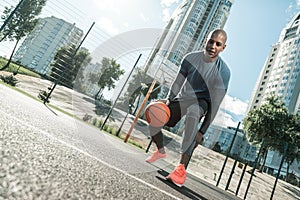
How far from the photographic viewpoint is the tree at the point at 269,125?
22781 millimetres

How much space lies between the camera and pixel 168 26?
3287 inches

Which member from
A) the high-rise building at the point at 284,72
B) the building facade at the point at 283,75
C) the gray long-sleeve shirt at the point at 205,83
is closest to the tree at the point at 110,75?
the gray long-sleeve shirt at the point at 205,83

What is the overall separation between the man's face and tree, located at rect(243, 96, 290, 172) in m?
24.1

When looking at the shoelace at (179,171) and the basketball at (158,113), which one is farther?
the basketball at (158,113)

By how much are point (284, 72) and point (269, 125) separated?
6365 cm

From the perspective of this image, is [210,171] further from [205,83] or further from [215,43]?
[215,43]

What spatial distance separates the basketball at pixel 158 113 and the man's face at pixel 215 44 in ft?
2.57

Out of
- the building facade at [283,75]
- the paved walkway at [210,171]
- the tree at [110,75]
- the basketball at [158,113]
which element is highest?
the building facade at [283,75]

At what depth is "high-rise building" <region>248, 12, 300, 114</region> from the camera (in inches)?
2667

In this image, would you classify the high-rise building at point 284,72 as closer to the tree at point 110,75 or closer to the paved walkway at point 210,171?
the tree at point 110,75

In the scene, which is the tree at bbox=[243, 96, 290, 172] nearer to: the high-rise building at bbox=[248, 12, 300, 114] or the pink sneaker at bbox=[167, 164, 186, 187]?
the pink sneaker at bbox=[167, 164, 186, 187]

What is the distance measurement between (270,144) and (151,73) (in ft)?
59.1

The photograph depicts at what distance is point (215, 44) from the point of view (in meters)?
2.17

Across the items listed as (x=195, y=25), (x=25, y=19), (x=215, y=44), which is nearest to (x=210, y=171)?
(x=215, y=44)
